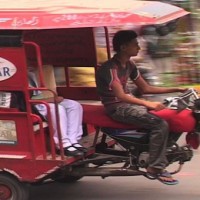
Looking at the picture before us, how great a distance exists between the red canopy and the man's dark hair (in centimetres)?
28

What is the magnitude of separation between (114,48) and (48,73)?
2.37 feet

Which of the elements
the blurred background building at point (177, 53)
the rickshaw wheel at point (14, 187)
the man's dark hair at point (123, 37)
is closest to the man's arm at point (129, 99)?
the man's dark hair at point (123, 37)

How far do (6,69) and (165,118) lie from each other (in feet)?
4.58

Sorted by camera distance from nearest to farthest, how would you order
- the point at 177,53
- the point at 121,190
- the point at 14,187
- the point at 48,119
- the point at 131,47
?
the point at 48,119 → the point at 14,187 → the point at 131,47 → the point at 121,190 → the point at 177,53

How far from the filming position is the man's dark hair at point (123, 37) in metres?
4.93

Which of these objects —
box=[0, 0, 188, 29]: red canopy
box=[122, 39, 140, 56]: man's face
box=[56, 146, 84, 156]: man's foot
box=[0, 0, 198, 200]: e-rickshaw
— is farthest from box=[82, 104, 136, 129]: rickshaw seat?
box=[0, 0, 188, 29]: red canopy

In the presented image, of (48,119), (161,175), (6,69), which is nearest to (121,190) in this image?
(161,175)

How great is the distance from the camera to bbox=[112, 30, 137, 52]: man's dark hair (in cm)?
493

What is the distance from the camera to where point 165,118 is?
4.83 m

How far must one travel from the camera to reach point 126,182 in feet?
18.8

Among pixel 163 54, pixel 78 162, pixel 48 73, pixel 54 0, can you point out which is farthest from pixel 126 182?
pixel 163 54

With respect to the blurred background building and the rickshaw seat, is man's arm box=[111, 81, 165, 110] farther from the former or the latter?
the blurred background building

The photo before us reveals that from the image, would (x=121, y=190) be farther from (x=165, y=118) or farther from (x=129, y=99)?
(x=129, y=99)

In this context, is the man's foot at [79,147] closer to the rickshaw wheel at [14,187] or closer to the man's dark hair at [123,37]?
the rickshaw wheel at [14,187]
